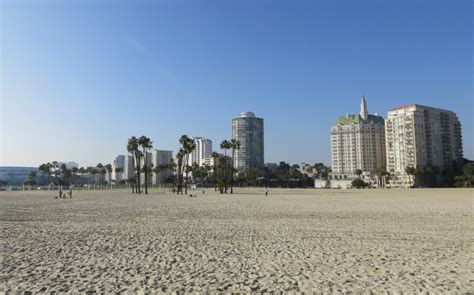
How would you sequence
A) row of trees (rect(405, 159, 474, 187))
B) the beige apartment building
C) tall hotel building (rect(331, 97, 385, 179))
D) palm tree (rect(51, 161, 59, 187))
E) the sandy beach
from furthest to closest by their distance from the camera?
tall hotel building (rect(331, 97, 385, 179)), the beige apartment building, palm tree (rect(51, 161, 59, 187)), row of trees (rect(405, 159, 474, 187)), the sandy beach

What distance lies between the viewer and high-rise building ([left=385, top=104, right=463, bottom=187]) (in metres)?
144

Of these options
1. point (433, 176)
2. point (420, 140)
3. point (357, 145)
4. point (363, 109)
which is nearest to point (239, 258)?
point (433, 176)

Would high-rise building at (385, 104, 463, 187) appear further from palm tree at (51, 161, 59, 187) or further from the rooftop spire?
palm tree at (51, 161, 59, 187)

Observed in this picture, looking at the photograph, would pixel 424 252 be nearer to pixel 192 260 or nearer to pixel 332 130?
pixel 192 260

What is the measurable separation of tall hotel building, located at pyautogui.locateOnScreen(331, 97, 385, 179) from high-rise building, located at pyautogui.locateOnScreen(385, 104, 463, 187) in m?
16.3

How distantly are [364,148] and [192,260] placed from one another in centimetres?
17627

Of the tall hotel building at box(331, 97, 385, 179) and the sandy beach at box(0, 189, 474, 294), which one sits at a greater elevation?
the tall hotel building at box(331, 97, 385, 179)

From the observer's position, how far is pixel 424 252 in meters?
11.1

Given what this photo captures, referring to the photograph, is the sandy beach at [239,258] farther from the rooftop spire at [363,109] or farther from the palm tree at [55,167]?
the rooftop spire at [363,109]

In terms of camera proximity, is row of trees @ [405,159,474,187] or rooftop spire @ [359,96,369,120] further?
rooftop spire @ [359,96,369,120]

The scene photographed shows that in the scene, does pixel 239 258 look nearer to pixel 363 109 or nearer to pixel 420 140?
pixel 420 140

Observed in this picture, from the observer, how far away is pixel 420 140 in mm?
144250

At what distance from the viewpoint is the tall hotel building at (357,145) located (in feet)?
572

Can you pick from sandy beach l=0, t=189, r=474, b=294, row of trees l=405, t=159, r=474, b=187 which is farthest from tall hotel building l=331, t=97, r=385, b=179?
sandy beach l=0, t=189, r=474, b=294
